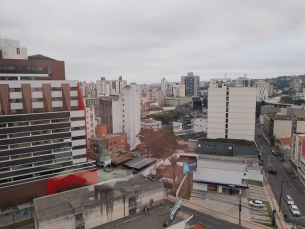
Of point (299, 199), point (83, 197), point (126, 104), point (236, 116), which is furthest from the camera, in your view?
point (126, 104)

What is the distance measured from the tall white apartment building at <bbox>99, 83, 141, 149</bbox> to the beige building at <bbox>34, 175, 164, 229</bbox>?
29459 millimetres

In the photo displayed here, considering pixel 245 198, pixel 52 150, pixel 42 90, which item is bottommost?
pixel 245 198

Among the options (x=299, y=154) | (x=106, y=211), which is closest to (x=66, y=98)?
(x=106, y=211)

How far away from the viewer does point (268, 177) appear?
3531cm

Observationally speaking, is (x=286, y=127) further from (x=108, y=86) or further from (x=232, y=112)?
(x=108, y=86)

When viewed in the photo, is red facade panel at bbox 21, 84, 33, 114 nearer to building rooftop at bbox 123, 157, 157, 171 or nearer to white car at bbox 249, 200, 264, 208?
building rooftop at bbox 123, 157, 157, 171

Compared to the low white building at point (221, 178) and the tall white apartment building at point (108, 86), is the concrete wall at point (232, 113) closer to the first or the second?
the low white building at point (221, 178)

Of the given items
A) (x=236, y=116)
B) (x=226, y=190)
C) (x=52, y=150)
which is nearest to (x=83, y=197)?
(x=52, y=150)

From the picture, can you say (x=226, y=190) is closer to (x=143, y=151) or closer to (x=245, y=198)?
(x=245, y=198)

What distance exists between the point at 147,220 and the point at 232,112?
101ft

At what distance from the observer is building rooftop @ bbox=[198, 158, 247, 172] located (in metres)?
31.0

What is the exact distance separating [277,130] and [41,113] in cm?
4915

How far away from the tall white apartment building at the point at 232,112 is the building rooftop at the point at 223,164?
12.1 m

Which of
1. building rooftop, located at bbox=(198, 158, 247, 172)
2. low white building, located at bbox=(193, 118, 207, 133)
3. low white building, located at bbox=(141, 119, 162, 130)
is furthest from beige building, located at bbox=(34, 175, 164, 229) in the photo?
low white building, located at bbox=(193, 118, 207, 133)
